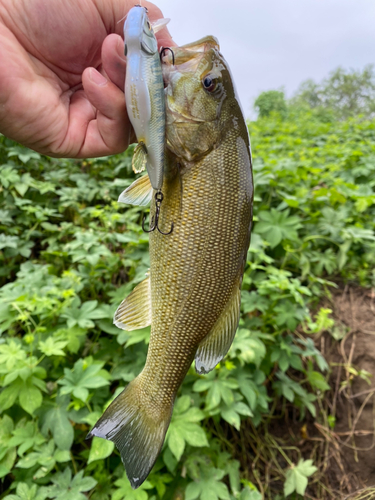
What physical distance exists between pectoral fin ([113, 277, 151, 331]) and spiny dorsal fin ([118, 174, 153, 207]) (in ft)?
1.00

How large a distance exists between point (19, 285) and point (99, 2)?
1668mm

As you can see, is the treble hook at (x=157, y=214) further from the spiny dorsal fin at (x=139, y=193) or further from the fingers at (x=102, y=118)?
the fingers at (x=102, y=118)

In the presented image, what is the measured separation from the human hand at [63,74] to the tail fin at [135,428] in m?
0.95

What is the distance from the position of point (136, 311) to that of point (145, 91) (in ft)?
2.49

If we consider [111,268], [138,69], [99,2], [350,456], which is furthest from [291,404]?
[99,2]

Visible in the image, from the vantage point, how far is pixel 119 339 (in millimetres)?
2033

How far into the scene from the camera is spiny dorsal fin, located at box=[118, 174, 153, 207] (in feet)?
3.80

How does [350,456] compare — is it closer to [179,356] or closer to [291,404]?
[291,404]

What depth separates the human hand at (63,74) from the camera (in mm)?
1054

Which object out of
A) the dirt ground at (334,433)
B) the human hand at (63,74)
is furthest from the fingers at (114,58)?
the dirt ground at (334,433)

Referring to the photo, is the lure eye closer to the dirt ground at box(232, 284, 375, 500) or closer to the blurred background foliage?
the blurred background foliage

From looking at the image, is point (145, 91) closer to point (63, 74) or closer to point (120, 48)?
point (120, 48)

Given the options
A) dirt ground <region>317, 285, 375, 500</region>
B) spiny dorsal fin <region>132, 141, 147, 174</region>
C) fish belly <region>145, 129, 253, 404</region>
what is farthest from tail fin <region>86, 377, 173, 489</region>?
dirt ground <region>317, 285, 375, 500</region>

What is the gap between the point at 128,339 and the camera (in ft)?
6.65
